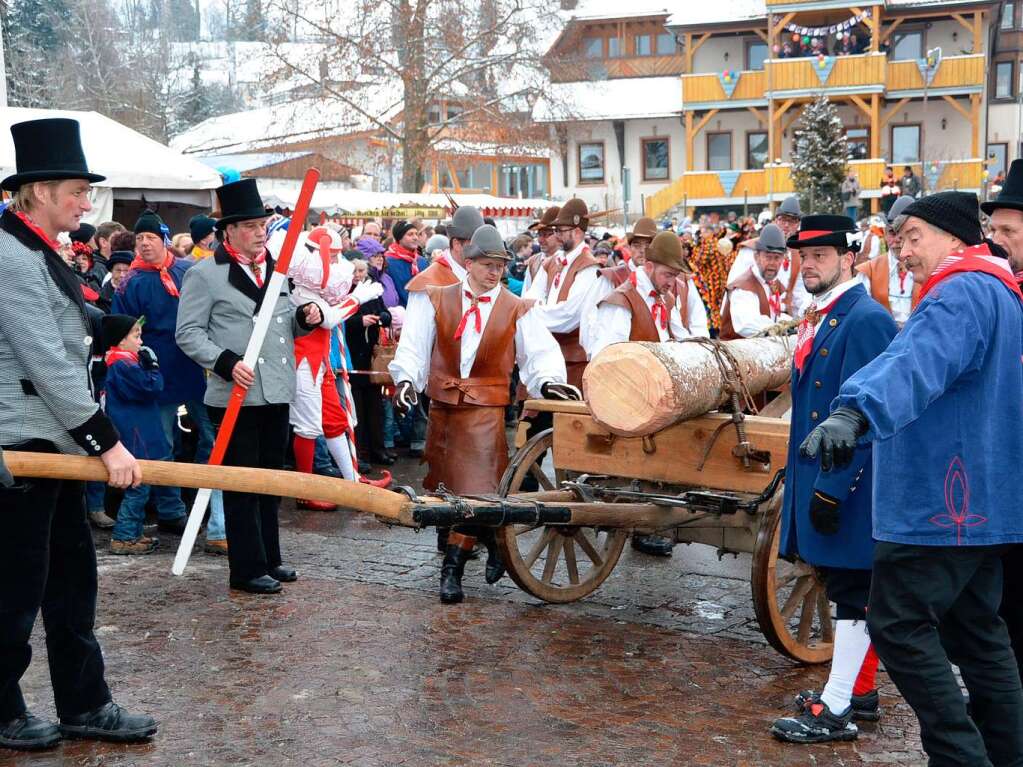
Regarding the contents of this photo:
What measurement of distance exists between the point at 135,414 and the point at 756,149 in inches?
1422

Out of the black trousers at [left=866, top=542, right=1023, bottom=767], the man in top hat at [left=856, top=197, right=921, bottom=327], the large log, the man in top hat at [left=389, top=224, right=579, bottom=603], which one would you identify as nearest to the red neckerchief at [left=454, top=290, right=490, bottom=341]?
the man in top hat at [left=389, top=224, right=579, bottom=603]

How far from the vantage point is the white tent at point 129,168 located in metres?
14.2

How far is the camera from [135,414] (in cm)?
739

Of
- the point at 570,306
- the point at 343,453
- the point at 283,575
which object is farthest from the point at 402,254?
the point at 283,575

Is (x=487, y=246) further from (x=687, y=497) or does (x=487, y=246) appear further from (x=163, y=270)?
(x=163, y=270)

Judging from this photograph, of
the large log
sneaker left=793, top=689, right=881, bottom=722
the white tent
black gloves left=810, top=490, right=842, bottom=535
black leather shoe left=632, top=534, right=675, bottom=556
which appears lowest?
black leather shoe left=632, top=534, right=675, bottom=556

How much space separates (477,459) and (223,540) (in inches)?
76.9

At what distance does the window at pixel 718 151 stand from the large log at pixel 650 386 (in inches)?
1459

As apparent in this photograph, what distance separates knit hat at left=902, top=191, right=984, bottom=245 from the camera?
379cm

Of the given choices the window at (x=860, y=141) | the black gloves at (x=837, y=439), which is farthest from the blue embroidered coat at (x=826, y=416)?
the window at (x=860, y=141)

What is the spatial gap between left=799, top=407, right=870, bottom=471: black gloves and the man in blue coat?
3.00 feet

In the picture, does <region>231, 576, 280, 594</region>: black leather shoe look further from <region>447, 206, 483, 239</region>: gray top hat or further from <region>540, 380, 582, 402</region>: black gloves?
<region>447, 206, 483, 239</region>: gray top hat

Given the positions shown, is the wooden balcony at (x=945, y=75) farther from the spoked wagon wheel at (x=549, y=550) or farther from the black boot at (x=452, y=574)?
the black boot at (x=452, y=574)

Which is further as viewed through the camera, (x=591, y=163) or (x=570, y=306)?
(x=591, y=163)
